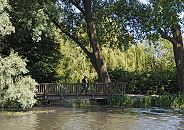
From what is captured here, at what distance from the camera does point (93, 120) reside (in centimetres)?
2109

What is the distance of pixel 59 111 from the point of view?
25.5 metres

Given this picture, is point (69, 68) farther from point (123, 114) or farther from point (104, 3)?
point (123, 114)

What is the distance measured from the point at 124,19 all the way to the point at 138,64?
13.0 metres

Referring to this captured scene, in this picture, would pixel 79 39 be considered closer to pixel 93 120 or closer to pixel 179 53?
pixel 179 53

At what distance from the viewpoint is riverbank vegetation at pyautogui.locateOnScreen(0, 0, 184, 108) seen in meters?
24.3

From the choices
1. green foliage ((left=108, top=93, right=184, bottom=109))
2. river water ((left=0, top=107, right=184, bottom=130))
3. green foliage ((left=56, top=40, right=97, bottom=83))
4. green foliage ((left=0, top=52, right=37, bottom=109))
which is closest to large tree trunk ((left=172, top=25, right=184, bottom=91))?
green foliage ((left=108, top=93, right=184, bottom=109))

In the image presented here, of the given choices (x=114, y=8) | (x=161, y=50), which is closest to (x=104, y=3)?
(x=114, y=8)

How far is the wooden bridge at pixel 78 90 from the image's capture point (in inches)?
1156

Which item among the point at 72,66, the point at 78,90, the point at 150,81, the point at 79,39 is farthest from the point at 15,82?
A: the point at 150,81

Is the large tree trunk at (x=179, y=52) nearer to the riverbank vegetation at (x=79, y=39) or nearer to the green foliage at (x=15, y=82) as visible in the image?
the riverbank vegetation at (x=79, y=39)

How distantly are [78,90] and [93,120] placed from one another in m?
9.18

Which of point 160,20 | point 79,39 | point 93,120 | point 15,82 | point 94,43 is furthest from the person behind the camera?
point 79,39

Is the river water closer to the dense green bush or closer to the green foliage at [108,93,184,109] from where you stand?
the green foliage at [108,93,184,109]

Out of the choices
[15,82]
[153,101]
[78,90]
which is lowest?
[153,101]
